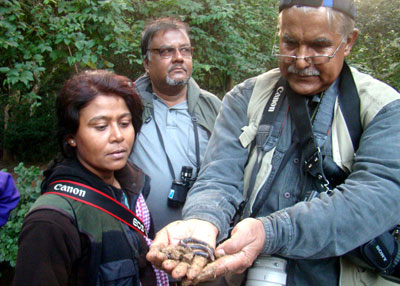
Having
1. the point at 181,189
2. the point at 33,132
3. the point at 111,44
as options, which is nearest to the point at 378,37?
the point at 111,44

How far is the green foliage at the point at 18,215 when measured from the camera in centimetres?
362

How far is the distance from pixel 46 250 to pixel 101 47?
2.89 metres

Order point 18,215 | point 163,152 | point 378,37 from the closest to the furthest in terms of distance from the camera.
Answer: point 163,152
point 18,215
point 378,37

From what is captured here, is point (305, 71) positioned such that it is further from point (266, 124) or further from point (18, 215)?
point (18, 215)

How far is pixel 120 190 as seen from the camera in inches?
85.4

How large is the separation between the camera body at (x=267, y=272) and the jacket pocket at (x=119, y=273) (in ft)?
2.13

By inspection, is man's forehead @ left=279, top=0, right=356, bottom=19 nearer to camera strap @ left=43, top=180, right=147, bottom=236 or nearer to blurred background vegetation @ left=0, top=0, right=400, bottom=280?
blurred background vegetation @ left=0, top=0, right=400, bottom=280

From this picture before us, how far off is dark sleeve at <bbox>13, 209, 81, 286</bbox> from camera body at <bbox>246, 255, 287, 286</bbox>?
86 cm

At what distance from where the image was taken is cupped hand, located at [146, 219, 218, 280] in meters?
1.39

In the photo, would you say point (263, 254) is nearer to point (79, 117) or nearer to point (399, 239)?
point (399, 239)

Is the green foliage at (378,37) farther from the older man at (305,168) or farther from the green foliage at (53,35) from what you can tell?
the older man at (305,168)

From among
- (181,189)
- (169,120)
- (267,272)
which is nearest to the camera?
(267,272)

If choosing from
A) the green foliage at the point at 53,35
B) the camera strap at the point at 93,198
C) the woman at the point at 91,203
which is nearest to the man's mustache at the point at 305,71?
the woman at the point at 91,203

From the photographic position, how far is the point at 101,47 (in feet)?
13.2
